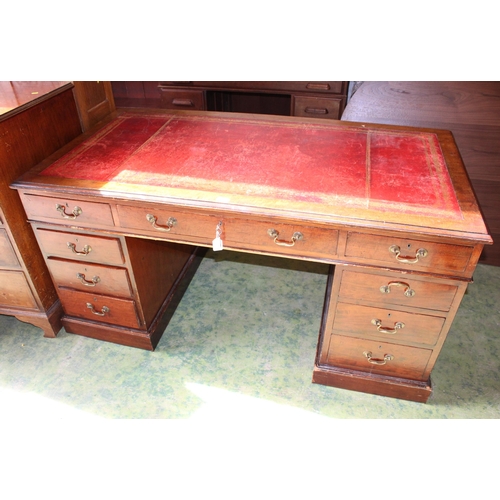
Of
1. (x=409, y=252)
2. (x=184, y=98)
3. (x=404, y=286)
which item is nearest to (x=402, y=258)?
(x=409, y=252)

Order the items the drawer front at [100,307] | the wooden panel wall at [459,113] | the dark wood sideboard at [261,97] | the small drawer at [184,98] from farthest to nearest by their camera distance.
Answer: the small drawer at [184,98], the dark wood sideboard at [261,97], the wooden panel wall at [459,113], the drawer front at [100,307]

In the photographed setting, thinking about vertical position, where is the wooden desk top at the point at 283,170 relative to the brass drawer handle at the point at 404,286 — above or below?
above

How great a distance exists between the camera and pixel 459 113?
7.41 ft

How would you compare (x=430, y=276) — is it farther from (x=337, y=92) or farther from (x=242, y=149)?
(x=337, y=92)

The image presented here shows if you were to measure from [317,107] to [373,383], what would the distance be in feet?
5.73

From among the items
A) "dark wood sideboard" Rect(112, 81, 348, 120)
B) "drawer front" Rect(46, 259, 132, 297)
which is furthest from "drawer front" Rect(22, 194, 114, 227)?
"dark wood sideboard" Rect(112, 81, 348, 120)

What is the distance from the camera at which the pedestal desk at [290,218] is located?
56.8 inches

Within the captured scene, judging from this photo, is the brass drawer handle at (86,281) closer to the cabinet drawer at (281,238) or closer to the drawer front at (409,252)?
the cabinet drawer at (281,238)

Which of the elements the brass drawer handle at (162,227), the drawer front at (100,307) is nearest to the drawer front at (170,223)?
the brass drawer handle at (162,227)

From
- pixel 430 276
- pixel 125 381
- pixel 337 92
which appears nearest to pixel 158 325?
pixel 125 381

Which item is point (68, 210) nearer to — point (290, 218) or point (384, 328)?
point (290, 218)

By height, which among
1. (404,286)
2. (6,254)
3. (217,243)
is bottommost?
(6,254)

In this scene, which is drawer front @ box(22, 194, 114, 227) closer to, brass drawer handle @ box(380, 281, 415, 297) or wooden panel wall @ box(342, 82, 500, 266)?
brass drawer handle @ box(380, 281, 415, 297)

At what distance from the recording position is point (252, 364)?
2016mm
